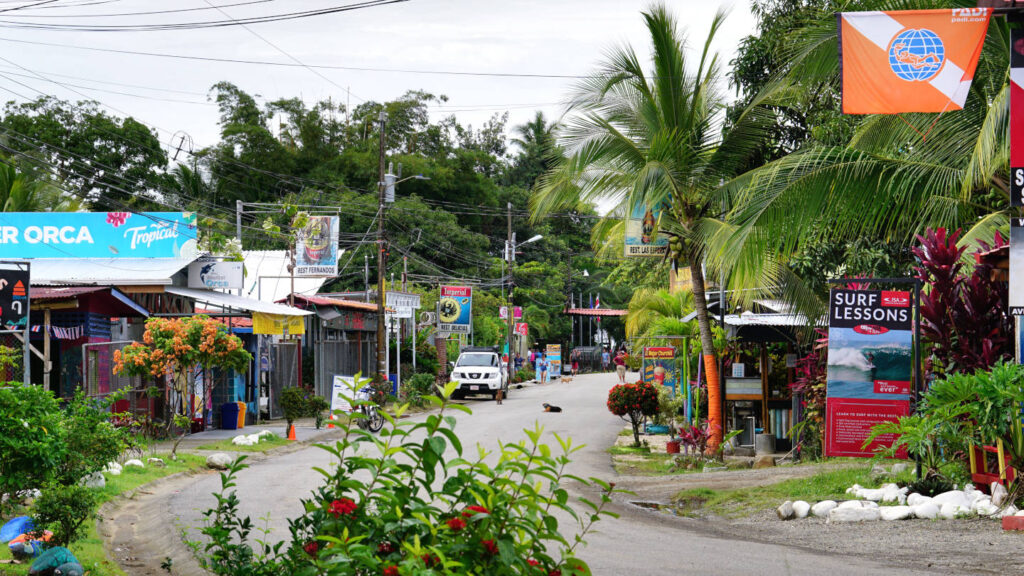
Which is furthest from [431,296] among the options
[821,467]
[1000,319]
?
[1000,319]

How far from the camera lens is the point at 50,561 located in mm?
7246

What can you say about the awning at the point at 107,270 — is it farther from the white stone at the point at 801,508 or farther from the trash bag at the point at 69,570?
the white stone at the point at 801,508

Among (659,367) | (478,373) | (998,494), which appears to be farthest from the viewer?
(478,373)

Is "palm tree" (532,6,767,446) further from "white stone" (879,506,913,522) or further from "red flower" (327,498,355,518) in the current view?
"red flower" (327,498,355,518)

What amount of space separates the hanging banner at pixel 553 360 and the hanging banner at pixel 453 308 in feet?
59.5

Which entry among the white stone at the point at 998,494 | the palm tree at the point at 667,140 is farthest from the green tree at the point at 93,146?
the white stone at the point at 998,494

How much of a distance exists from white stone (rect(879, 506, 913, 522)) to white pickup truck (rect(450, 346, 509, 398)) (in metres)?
26.1

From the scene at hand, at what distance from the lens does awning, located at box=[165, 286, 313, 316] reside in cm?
2277

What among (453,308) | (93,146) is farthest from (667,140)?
(93,146)

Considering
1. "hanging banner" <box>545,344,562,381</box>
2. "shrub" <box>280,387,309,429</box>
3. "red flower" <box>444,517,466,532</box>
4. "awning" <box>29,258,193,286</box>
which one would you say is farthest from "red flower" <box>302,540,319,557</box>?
"hanging banner" <box>545,344,562,381</box>

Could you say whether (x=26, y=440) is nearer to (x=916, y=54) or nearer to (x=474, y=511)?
(x=474, y=511)

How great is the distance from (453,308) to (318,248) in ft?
39.4

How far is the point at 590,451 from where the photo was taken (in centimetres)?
2105

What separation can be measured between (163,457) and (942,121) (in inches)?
519
